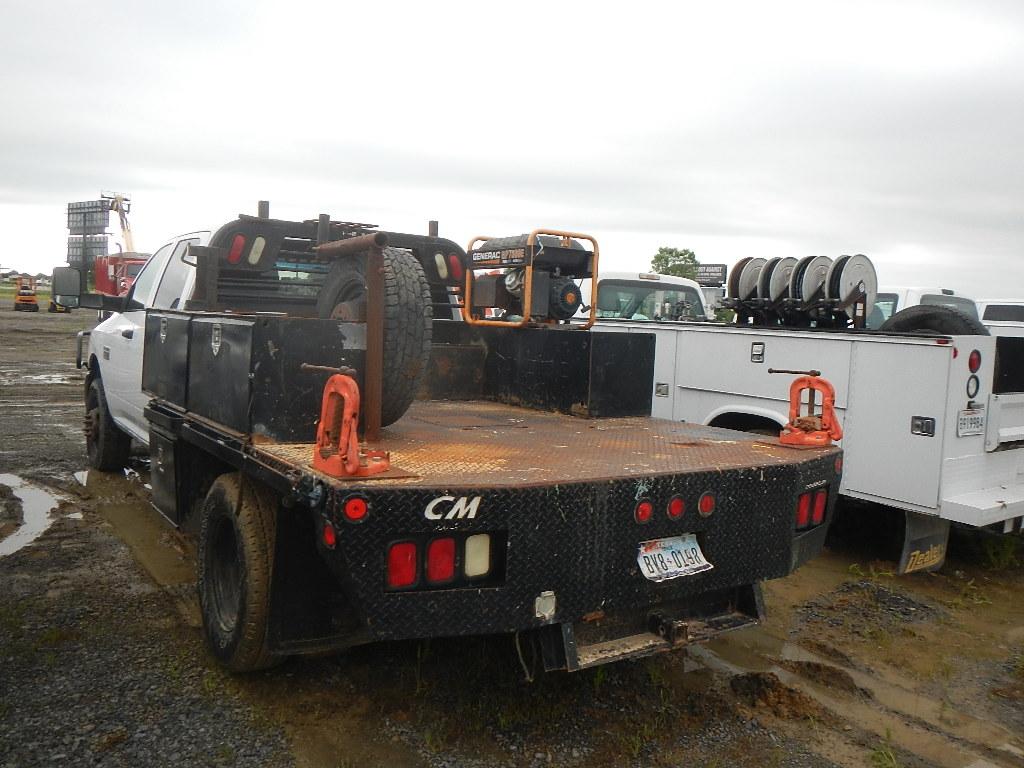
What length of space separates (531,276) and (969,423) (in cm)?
270

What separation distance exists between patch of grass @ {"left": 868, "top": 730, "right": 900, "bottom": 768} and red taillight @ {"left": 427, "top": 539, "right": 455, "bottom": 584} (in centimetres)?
176

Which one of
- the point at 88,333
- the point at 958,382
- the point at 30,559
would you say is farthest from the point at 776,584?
the point at 88,333

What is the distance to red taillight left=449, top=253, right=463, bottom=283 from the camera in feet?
18.7

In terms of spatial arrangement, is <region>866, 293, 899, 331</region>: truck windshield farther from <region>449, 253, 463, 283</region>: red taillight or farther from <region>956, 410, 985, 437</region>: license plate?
<region>449, 253, 463, 283</region>: red taillight

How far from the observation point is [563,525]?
9.50 feet

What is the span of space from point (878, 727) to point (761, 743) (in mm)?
551

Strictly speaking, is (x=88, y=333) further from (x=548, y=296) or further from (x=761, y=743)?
(x=761, y=743)

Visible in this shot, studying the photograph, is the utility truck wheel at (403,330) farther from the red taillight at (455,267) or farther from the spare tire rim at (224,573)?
the red taillight at (455,267)

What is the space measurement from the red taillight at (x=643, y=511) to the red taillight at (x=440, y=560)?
2.28 feet

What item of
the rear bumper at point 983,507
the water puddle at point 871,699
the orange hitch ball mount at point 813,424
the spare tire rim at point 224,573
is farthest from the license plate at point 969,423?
the spare tire rim at point 224,573

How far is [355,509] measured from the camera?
8.47 ft

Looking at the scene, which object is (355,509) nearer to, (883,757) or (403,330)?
(403,330)

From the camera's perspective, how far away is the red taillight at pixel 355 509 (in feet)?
8.44

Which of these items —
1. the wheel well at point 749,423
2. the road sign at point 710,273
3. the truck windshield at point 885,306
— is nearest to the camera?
the wheel well at point 749,423
